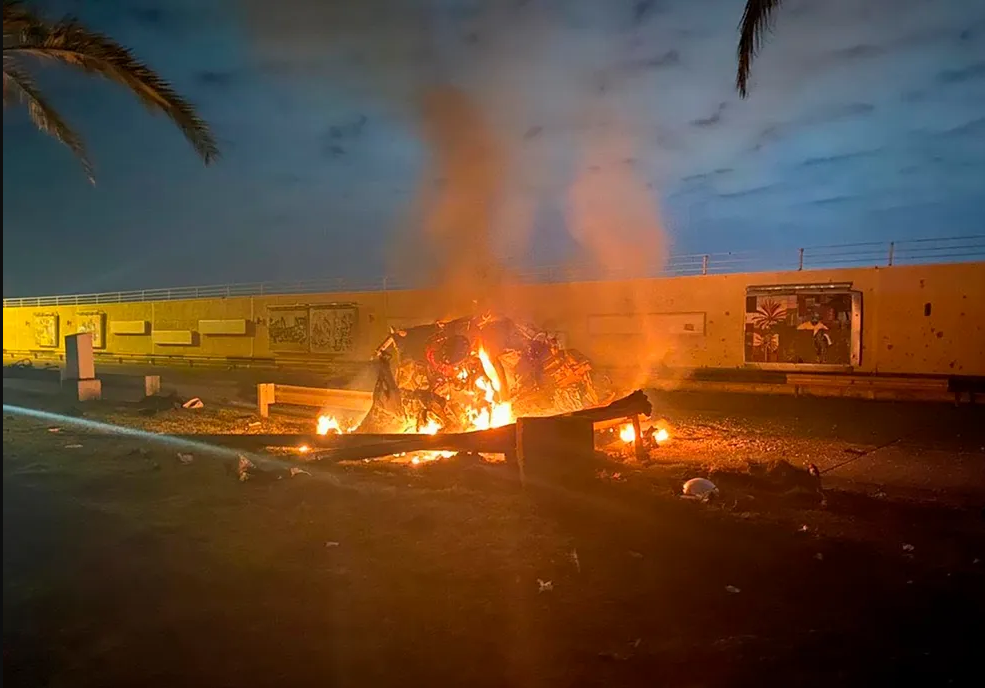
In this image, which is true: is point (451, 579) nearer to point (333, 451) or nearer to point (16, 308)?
point (333, 451)

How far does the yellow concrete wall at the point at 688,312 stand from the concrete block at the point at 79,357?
9647mm

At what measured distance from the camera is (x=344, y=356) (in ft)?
87.2

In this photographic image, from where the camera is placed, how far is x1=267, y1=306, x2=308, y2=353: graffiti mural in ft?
92.3

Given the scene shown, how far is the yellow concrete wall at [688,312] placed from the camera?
1560cm

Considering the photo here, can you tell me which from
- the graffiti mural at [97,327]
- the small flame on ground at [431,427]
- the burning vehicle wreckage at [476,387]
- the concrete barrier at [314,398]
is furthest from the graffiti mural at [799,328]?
the graffiti mural at [97,327]

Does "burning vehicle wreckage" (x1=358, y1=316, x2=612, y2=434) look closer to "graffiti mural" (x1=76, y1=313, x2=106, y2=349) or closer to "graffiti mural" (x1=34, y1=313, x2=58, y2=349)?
"graffiti mural" (x1=76, y1=313, x2=106, y2=349)

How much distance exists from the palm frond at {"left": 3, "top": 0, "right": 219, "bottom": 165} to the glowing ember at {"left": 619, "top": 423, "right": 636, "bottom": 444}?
7804 millimetres

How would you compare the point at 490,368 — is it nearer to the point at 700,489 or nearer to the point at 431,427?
the point at 431,427

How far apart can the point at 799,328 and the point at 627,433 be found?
846cm

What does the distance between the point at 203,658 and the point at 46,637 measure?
43.6 inches

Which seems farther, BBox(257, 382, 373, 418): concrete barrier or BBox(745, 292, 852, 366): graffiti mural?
BBox(745, 292, 852, 366): graffiti mural

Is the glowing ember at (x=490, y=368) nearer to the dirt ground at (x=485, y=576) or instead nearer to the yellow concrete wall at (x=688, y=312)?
the yellow concrete wall at (x=688, y=312)

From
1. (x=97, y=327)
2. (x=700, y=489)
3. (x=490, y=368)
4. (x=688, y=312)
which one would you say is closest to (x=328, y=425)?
(x=490, y=368)

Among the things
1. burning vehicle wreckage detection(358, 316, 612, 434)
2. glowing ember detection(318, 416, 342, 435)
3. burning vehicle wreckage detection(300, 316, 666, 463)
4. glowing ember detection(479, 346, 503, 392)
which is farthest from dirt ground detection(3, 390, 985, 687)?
glowing ember detection(318, 416, 342, 435)
